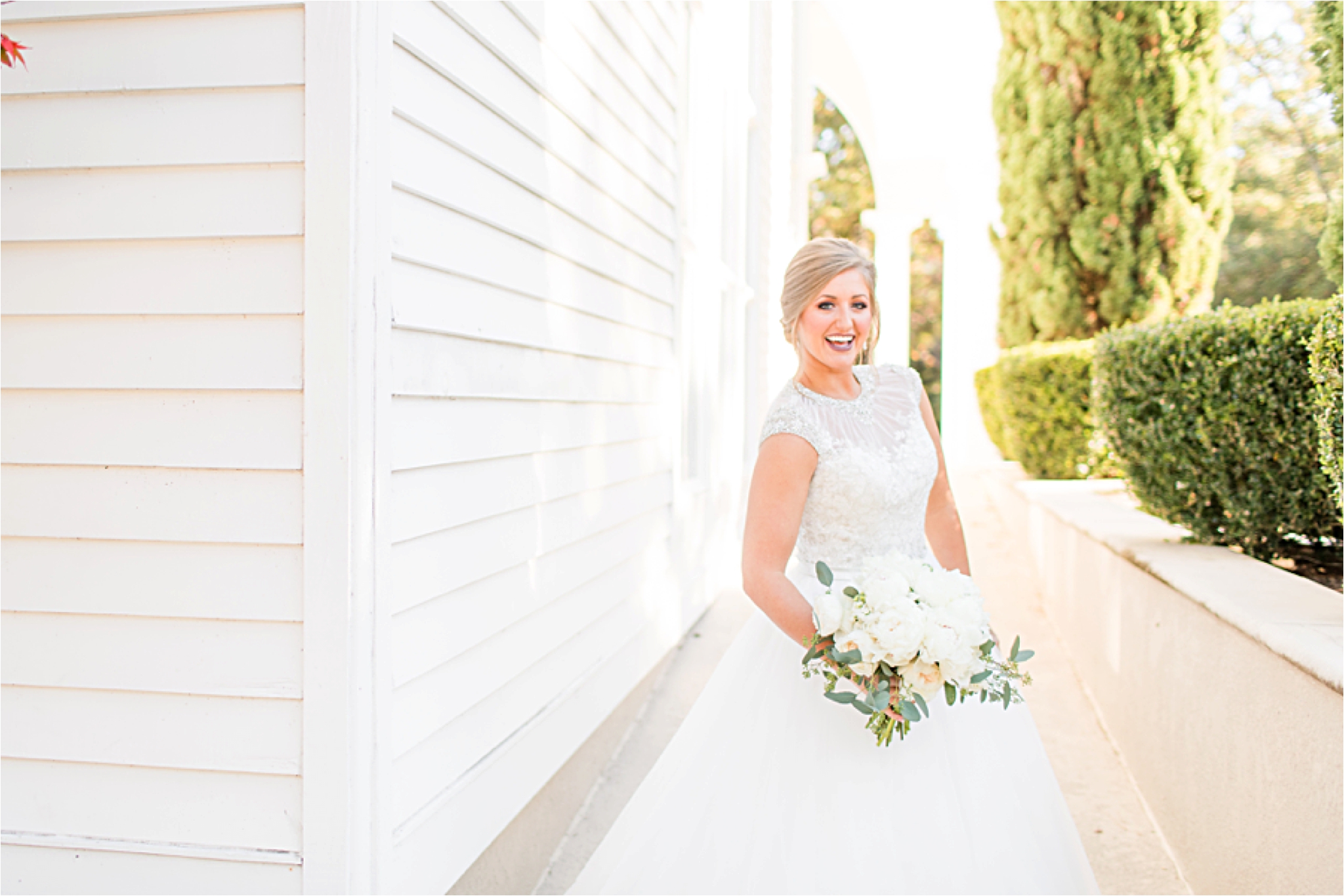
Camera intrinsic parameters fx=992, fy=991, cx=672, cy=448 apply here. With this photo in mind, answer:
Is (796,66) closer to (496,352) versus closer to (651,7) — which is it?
(651,7)

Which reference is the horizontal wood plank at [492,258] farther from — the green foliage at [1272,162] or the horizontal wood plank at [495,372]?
the green foliage at [1272,162]

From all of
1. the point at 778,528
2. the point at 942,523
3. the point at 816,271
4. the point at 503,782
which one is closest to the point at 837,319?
the point at 816,271

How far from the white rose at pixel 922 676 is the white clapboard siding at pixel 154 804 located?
116cm

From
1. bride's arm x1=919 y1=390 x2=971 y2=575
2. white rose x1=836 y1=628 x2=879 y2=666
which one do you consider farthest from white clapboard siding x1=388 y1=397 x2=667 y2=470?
bride's arm x1=919 y1=390 x2=971 y2=575

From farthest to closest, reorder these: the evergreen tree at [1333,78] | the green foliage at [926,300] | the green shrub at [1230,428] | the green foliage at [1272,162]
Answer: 1. the green foliage at [926,300]
2. the green foliage at [1272,162]
3. the green shrub at [1230,428]
4. the evergreen tree at [1333,78]

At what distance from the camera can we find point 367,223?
1.80 m

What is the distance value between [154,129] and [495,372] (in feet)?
2.86

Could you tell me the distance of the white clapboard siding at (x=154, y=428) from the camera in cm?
181

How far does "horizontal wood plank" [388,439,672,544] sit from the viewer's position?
1.97m

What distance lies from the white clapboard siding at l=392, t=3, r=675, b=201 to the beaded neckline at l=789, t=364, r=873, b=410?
97 cm

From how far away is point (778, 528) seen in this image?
2215 millimetres

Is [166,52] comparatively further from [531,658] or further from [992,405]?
[992,405]

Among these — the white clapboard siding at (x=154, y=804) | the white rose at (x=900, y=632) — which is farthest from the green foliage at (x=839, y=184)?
the white clapboard siding at (x=154, y=804)

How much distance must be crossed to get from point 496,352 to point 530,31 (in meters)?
0.86
